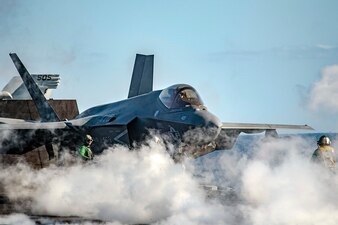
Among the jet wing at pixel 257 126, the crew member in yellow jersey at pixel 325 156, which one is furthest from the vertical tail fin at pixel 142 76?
the crew member in yellow jersey at pixel 325 156

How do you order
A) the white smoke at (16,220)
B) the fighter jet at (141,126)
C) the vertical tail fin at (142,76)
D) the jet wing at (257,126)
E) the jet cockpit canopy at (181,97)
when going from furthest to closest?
the vertical tail fin at (142,76) < the jet wing at (257,126) < the jet cockpit canopy at (181,97) < the fighter jet at (141,126) < the white smoke at (16,220)

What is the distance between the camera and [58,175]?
1847 cm

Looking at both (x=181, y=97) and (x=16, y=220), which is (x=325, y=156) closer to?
(x=181, y=97)

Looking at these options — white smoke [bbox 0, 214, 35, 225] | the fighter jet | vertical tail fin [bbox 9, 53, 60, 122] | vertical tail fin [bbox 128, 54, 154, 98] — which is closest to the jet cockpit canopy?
the fighter jet

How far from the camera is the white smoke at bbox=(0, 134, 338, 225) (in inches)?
468

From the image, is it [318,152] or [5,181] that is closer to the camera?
[318,152]

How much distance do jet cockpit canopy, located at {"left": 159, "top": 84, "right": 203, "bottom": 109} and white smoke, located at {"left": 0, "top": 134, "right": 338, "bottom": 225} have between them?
1410 mm

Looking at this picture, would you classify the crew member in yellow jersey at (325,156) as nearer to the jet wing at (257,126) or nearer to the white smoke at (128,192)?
the white smoke at (128,192)

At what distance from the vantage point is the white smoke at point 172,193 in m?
11.9

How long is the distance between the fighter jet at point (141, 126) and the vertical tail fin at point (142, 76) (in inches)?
186

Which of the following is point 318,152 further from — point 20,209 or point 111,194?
point 20,209

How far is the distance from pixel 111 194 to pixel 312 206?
5479 mm

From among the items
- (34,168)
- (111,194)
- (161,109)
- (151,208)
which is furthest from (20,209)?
(34,168)

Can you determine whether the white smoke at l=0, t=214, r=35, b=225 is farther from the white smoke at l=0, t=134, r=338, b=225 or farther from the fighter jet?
the fighter jet
